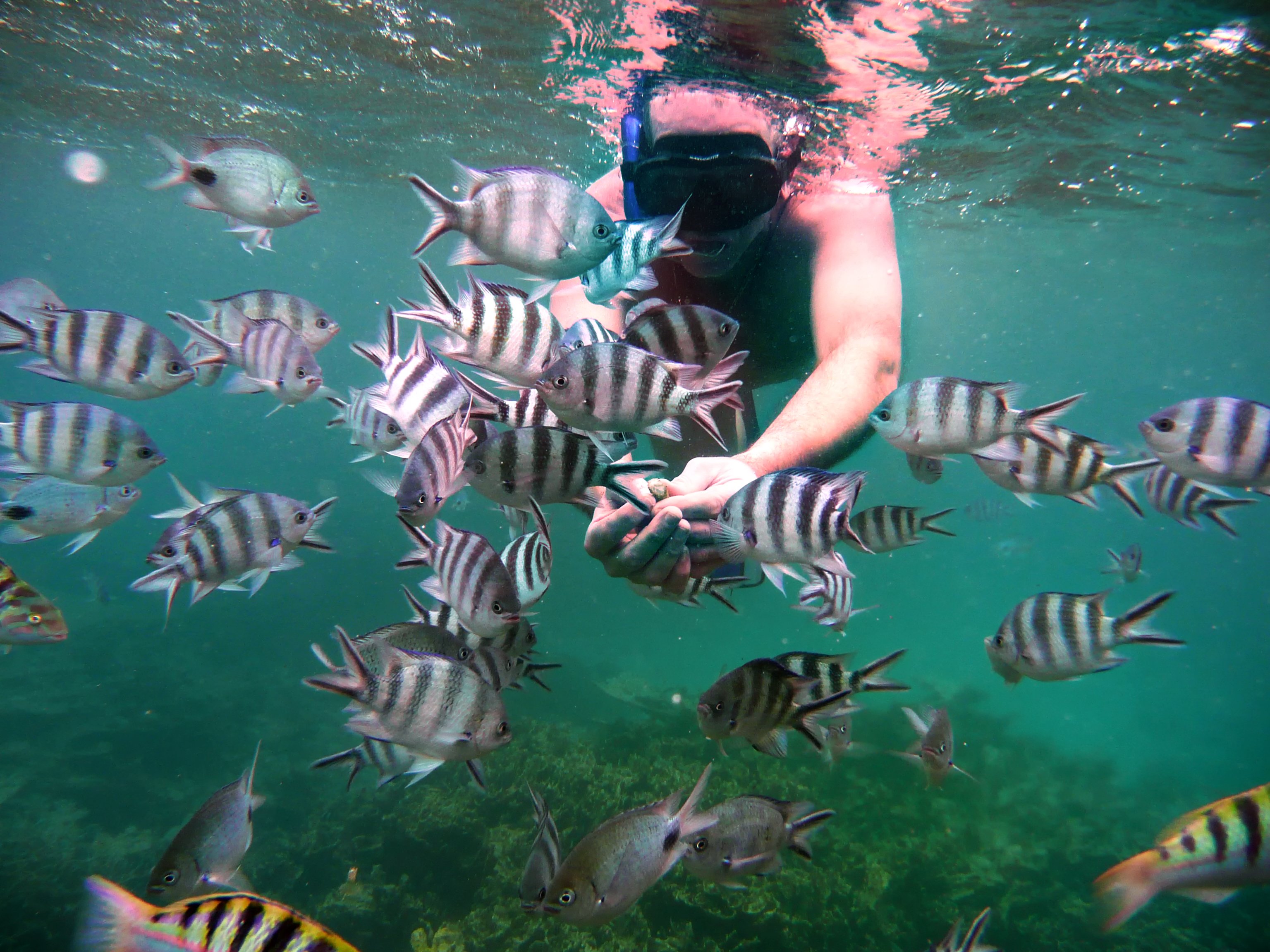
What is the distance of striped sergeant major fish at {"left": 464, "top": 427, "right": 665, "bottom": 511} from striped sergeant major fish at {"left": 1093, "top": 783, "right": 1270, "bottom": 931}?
2757 mm

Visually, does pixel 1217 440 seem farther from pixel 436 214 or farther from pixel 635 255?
pixel 436 214

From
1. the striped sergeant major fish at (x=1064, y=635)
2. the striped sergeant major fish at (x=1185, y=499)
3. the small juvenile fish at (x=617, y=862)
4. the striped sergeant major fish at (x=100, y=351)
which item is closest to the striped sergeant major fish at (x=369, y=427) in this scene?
the striped sergeant major fish at (x=100, y=351)

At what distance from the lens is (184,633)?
19656 mm

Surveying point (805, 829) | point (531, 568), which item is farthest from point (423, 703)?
point (805, 829)

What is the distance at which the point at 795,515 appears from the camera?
2277mm

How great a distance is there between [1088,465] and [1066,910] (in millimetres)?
11411

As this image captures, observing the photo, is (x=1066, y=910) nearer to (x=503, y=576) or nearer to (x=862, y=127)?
(x=503, y=576)

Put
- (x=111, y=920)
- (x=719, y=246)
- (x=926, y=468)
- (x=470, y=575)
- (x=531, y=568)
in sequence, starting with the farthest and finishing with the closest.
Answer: (x=719, y=246), (x=926, y=468), (x=531, y=568), (x=470, y=575), (x=111, y=920)

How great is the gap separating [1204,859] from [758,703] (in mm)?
2080

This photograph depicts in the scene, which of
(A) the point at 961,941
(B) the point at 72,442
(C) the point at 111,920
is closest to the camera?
(C) the point at 111,920

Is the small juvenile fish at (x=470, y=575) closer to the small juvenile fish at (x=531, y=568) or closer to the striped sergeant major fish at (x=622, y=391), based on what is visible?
the small juvenile fish at (x=531, y=568)

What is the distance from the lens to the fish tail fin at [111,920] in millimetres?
1351

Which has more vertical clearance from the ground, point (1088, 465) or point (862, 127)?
point (862, 127)

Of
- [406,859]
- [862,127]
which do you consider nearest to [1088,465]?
[406,859]
